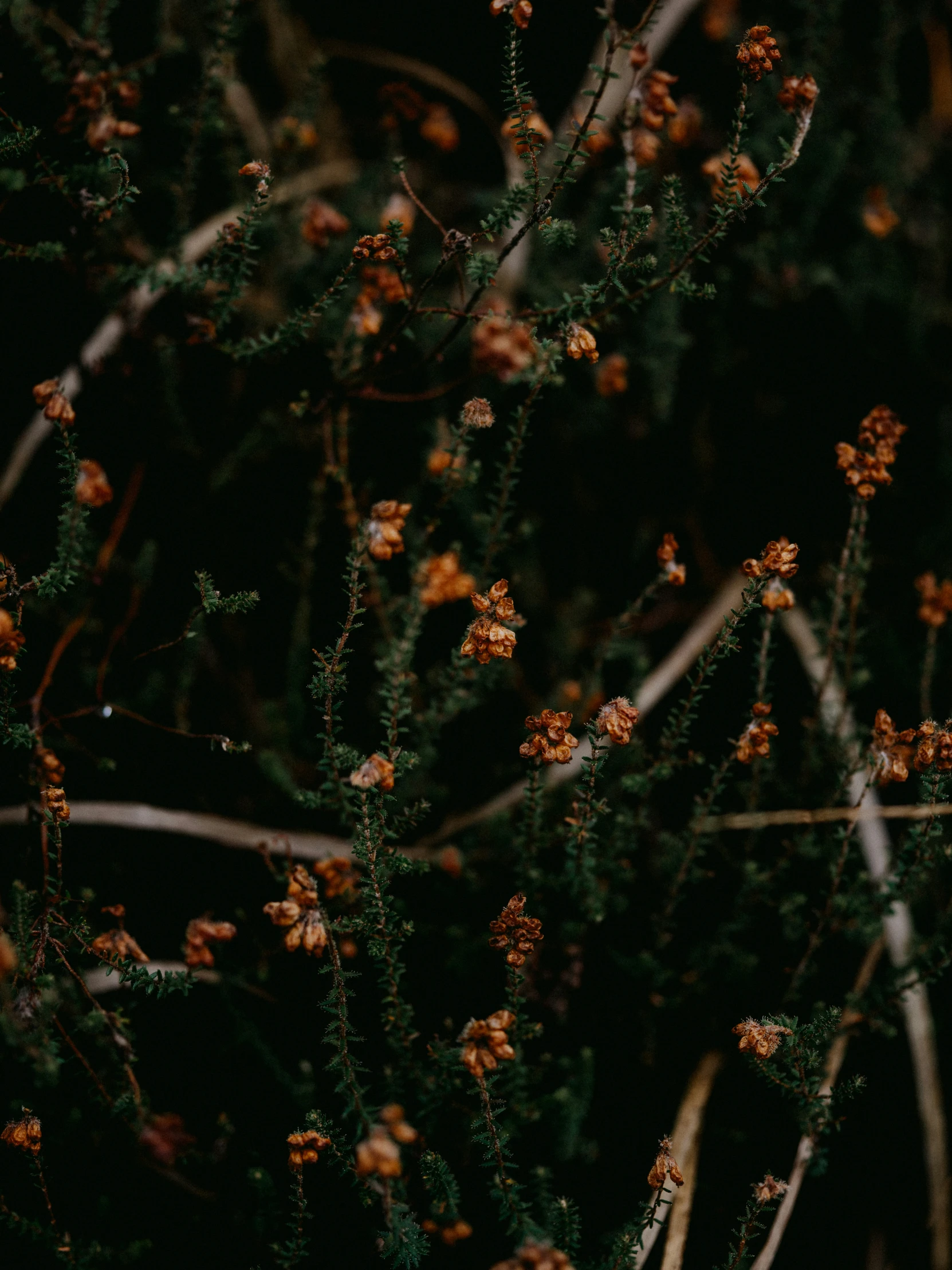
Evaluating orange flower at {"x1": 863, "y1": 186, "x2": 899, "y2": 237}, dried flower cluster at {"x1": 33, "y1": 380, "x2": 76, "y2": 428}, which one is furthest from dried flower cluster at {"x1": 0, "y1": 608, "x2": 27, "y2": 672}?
orange flower at {"x1": 863, "y1": 186, "x2": 899, "y2": 237}

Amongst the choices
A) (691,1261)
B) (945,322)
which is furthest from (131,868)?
(945,322)

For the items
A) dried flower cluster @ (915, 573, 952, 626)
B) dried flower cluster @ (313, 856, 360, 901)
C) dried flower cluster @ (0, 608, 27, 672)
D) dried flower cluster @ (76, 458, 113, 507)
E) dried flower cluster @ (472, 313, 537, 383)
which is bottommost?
dried flower cluster @ (313, 856, 360, 901)

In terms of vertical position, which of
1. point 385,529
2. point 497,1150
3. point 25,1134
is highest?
point 385,529

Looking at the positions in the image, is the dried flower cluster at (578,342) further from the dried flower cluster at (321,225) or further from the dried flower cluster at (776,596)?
the dried flower cluster at (321,225)

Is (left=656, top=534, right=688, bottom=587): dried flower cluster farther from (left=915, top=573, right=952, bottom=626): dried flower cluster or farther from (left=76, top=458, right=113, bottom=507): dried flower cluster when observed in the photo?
(left=76, top=458, right=113, bottom=507): dried flower cluster

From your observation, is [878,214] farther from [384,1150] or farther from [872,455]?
[384,1150]

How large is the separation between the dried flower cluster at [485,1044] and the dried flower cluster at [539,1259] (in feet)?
0.61

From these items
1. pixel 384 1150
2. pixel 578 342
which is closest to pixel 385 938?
pixel 384 1150

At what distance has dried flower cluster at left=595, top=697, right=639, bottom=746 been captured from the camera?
47.8 inches

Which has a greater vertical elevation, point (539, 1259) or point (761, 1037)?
point (761, 1037)

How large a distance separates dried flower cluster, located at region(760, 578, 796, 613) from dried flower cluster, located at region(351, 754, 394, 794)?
1.99 feet

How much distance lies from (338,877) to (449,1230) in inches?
21.0

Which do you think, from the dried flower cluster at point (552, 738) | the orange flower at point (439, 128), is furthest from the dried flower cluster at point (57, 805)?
the orange flower at point (439, 128)

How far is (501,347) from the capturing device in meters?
1.06
